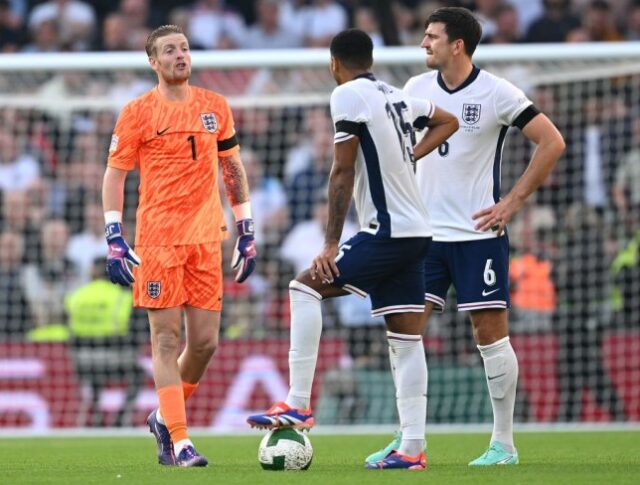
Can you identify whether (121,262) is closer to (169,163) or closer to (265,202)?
(169,163)

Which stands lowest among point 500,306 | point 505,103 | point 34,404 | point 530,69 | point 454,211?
point 34,404

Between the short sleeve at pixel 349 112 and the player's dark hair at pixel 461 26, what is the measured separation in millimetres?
1115

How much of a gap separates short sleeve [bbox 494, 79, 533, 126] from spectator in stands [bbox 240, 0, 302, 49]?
8.94 m

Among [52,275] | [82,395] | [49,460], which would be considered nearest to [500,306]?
[49,460]

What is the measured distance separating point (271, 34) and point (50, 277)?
4585 millimetres

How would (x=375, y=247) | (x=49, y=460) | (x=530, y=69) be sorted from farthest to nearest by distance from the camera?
1. (x=530, y=69)
2. (x=49, y=460)
3. (x=375, y=247)

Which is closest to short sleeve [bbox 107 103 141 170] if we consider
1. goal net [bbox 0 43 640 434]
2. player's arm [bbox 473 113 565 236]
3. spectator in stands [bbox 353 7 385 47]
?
player's arm [bbox 473 113 565 236]

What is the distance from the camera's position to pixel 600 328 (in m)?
12.1

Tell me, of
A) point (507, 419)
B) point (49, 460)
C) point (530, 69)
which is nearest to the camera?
point (507, 419)

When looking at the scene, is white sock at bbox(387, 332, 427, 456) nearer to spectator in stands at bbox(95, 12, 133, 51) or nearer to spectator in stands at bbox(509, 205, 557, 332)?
spectator in stands at bbox(509, 205, 557, 332)

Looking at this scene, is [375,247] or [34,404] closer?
[375,247]

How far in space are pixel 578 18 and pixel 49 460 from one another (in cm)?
935

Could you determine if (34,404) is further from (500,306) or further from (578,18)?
(578,18)

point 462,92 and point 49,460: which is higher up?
point 462,92
